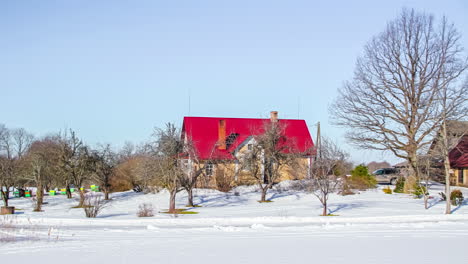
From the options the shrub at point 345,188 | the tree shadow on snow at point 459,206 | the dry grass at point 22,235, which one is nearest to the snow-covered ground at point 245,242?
the dry grass at point 22,235

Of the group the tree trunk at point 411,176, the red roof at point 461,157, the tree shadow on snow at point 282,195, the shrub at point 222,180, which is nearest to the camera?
the tree trunk at point 411,176

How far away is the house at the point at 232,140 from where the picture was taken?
4250cm

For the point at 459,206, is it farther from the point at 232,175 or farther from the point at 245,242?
the point at 245,242

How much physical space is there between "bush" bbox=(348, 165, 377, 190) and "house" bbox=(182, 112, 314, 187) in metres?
4.20

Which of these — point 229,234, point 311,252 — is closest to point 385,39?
point 229,234

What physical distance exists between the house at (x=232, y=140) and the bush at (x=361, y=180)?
13.8 ft

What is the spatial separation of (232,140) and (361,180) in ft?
45.1

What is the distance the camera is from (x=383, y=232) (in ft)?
57.1

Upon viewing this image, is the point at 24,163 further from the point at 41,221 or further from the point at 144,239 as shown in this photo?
the point at 144,239

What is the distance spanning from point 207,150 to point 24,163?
1707 centimetres

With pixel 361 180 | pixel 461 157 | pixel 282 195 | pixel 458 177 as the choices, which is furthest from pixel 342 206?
pixel 461 157

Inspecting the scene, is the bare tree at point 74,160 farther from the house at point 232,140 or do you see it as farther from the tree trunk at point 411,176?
the tree trunk at point 411,176

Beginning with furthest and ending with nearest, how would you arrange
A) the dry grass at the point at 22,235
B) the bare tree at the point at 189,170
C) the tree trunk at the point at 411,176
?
1. the tree trunk at the point at 411,176
2. the bare tree at the point at 189,170
3. the dry grass at the point at 22,235

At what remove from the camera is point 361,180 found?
41562 millimetres
